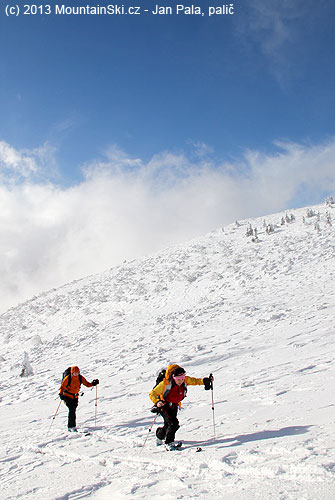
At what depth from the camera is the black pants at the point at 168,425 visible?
5.41 meters

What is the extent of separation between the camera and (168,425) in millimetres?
5508

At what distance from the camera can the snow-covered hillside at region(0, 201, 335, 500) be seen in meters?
4.07

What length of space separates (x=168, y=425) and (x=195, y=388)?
407 cm

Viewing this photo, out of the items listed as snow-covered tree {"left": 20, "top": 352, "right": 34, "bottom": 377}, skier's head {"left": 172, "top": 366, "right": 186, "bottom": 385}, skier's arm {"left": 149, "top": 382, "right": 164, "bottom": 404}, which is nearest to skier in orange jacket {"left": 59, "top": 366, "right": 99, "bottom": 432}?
skier's arm {"left": 149, "top": 382, "right": 164, "bottom": 404}

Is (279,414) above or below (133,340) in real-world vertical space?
below

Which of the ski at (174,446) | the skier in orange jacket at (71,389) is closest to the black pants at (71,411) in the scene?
the skier in orange jacket at (71,389)

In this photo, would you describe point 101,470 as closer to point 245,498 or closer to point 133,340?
point 245,498

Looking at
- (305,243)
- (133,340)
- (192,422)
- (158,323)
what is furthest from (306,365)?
(305,243)

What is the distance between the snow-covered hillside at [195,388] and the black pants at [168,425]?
0.26 metres

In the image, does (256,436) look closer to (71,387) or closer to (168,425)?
(168,425)

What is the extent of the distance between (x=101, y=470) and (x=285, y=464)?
2540 millimetres

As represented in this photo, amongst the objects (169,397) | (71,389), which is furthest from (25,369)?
(169,397)

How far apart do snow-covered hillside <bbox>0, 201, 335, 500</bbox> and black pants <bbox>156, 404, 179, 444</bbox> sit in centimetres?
26

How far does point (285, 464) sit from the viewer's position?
12.8 feet
